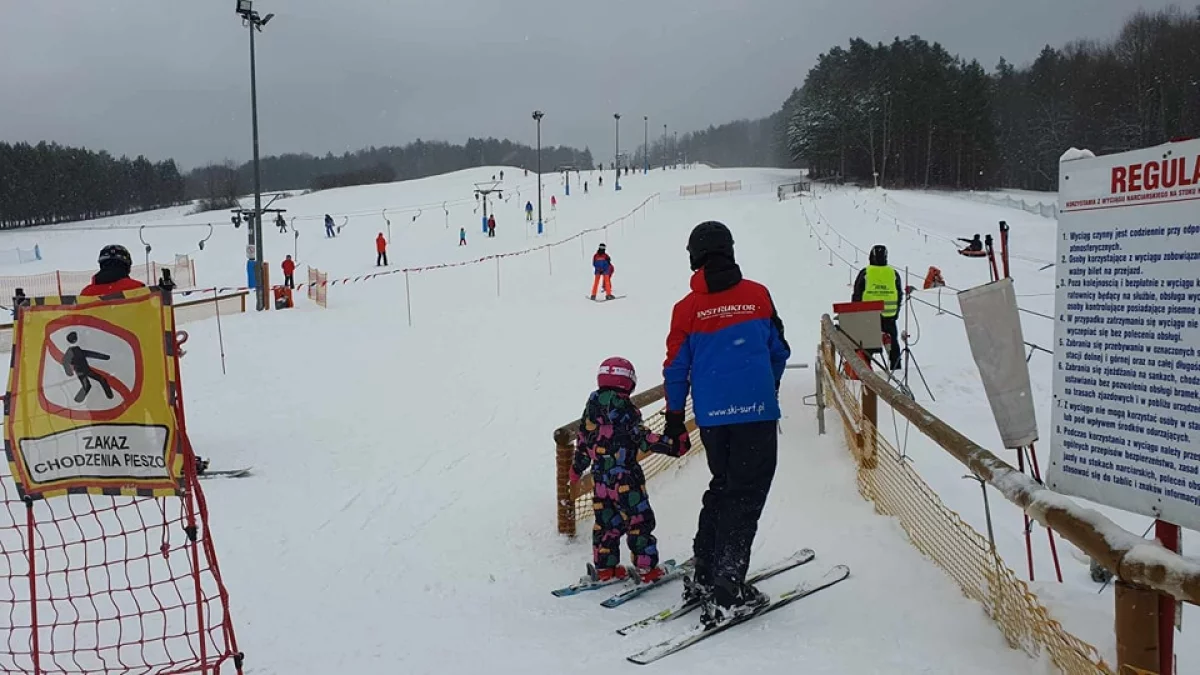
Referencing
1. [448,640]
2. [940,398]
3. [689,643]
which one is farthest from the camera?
[940,398]

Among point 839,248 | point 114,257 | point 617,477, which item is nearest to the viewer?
point 617,477

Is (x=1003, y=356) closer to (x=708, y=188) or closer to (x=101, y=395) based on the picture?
(x=101, y=395)

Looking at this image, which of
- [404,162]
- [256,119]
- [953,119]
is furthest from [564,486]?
[404,162]

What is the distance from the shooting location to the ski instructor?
4000 mm

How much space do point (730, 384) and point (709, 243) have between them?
72 cm

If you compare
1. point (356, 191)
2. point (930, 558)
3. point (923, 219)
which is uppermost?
point (356, 191)

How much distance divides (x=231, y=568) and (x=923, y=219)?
35.9 m

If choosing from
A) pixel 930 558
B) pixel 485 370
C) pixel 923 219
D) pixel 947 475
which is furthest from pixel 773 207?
pixel 930 558

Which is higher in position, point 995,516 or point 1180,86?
point 1180,86

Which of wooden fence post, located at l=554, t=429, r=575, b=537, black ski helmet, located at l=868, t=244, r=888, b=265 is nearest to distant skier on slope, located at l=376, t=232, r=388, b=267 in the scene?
black ski helmet, located at l=868, t=244, r=888, b=265

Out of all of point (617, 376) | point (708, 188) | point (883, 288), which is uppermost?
point (708, 188)

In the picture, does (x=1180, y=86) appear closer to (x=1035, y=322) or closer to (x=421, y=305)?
(x=1035, y=322)

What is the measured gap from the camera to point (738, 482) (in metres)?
4.07

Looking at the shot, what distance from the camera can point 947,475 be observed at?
6914 millimetres
